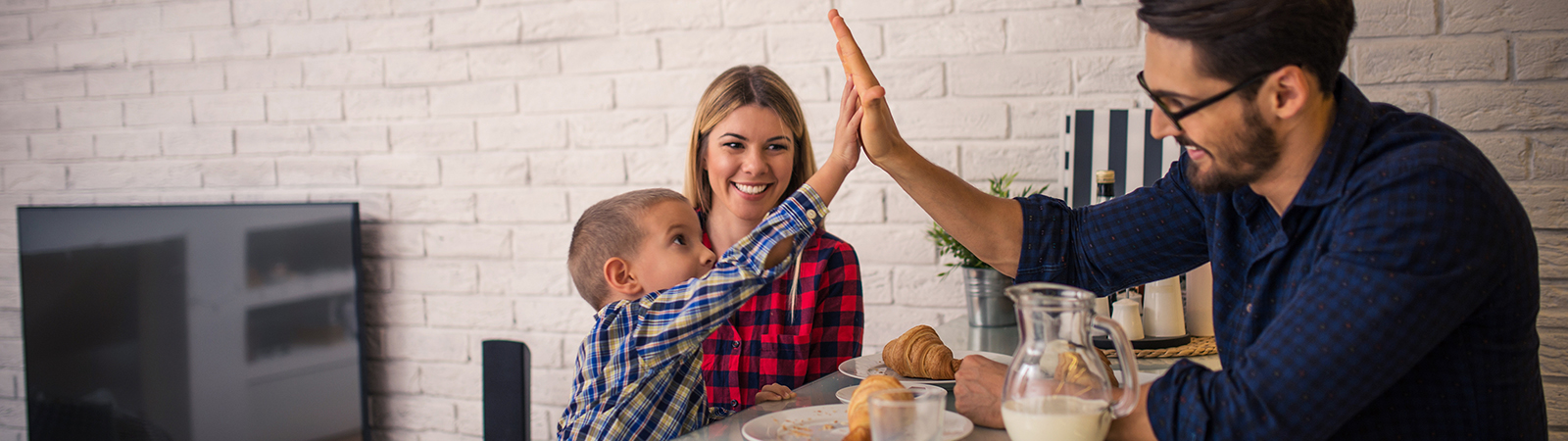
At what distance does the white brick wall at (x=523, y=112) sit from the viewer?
1.89 metres

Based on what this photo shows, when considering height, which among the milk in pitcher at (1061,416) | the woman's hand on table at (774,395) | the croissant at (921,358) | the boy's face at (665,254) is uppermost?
the boy's face at (665,254)

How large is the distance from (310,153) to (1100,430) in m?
2.65

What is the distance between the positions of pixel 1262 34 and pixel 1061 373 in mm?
403

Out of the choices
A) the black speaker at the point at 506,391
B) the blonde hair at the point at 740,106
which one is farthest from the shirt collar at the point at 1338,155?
the black speaker at the point at 506,391

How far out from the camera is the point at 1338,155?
36.5 inches

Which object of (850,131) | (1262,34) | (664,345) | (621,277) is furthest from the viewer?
(621,277)

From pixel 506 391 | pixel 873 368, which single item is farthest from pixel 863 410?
pixel 506 391

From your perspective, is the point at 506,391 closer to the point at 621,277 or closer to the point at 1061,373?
the point at 621,277

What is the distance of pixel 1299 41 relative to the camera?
0.92m

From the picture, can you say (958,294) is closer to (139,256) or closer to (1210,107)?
(1210,107)

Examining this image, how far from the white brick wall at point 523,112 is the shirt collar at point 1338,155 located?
3.83ft

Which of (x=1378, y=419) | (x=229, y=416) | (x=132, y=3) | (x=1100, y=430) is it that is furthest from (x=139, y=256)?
(x=1378, y=419)

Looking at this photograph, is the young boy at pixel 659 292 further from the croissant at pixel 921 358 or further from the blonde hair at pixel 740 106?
the blonde hair at pixel 740 106

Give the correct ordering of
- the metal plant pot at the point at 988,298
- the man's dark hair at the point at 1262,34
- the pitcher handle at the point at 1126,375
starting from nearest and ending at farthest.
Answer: the pitcher handle at the point at 1126,375, the man's dark hair at the point at 1262,34, the metal plant pot at the point at 988,298
